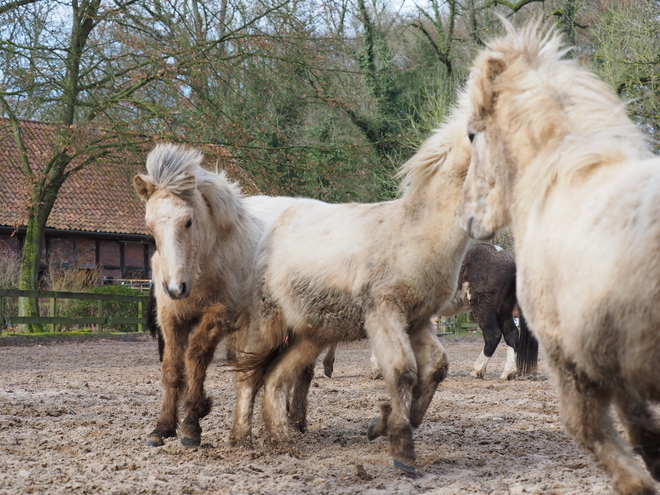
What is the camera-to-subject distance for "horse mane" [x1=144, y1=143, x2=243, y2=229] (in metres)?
5.51

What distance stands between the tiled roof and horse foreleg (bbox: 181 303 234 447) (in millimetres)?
10427

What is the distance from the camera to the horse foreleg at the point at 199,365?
207 inches

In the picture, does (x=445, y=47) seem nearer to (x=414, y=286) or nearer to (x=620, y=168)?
(x=414, y=286)

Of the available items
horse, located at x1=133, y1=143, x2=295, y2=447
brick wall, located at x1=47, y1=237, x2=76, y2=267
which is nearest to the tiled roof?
brick wall, located at x1=47, y1=237, x2=76, y2=267

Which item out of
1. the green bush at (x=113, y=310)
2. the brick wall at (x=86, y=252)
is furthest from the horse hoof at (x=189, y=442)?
the brick wall at (x=86, y=252)

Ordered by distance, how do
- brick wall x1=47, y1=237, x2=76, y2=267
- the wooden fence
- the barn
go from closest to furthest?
A: the wooden fence → the barn → brick wall x1=47, y1=237, x2=76, y2=267

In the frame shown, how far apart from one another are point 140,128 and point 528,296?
14.2 meters

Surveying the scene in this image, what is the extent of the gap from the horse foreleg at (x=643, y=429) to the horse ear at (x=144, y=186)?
12.1 feet

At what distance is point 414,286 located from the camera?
4.76 meters

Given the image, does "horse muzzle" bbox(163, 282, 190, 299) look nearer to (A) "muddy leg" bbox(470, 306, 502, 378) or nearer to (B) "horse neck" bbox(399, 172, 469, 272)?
(B) "horse neck" bbox(399, 172, 469, 272)

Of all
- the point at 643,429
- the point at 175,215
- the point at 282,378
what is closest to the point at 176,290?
the point at 175,215

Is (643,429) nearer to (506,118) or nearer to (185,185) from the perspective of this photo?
(506,118)

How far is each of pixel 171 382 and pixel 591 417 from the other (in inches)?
138

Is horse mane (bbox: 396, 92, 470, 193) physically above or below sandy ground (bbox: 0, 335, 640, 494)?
above
